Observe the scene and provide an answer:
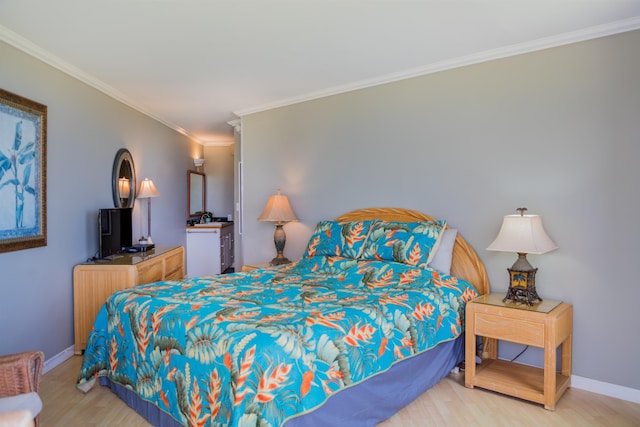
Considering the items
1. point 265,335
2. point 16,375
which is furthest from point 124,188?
point 265,335

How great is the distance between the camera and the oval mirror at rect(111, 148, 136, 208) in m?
4.31

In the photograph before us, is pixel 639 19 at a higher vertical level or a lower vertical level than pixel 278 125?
higher

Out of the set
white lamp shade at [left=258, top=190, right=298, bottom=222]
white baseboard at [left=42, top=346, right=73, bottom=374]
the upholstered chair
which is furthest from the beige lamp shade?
the upholstered chair

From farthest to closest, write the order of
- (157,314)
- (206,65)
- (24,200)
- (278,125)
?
(278,125)
(206,65)
(24,200)
(157,314)

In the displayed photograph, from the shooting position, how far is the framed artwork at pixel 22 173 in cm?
282

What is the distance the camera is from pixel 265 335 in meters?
1.88

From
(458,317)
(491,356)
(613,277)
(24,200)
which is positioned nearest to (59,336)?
(24,200)

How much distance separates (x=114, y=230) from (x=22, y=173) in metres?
1.12

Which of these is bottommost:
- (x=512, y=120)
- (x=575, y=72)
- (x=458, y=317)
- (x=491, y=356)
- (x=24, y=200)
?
(x=491, y=356)

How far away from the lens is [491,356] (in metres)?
3.22

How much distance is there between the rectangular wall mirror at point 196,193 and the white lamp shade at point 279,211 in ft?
8.81

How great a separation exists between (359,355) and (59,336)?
264 centimetres

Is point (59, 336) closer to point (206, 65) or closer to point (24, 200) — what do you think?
point (24, 200)

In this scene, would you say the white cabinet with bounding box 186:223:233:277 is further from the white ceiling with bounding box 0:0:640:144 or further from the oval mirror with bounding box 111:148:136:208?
the white ceiling with bounding box 0:0:640:144
